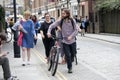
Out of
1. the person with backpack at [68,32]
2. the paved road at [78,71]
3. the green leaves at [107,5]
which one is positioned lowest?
the paved road at [78,71]

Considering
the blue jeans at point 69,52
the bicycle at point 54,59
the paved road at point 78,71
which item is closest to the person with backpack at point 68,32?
the blue jeans at point 69,52

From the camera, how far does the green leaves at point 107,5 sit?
3698 centimetres

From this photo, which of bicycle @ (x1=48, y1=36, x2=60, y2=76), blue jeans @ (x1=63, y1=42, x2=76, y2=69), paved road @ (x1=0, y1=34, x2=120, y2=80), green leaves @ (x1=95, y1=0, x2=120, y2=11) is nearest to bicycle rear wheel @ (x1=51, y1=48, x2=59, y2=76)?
bicycle @ (x1=48, y1=36, x2=60, y2=76)

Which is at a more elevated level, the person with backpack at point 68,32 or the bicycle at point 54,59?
the person with backpack at point 68,32

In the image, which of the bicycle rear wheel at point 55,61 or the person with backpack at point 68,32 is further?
the person with backpack at point 68,32

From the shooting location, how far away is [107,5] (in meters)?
38.8

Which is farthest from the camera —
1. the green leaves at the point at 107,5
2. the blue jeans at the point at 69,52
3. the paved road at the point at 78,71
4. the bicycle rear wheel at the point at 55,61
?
the green leaves at the point at 107,5

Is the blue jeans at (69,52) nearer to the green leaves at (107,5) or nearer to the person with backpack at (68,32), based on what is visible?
the person with backpack at (68,32)

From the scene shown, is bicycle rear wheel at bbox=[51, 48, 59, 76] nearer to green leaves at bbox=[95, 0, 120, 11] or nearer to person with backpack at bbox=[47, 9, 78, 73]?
person with backpack at bbox=[47, 9, 78, 73]

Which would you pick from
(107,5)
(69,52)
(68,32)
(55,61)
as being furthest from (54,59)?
(107,5)

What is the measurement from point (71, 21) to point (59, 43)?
1554mm

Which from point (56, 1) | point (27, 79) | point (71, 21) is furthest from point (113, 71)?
point (56, 1)

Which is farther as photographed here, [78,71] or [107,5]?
[107,5]

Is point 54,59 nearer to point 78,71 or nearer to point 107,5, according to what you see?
point 78,71
